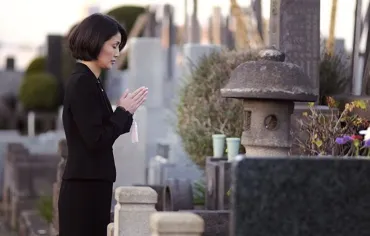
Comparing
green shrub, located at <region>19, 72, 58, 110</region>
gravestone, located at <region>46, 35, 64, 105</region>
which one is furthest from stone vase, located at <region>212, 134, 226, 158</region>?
green shrub, located at <region>19, 72, 58, 110</region>

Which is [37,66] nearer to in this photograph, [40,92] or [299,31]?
[40,92]

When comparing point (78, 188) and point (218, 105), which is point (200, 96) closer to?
point (218, 105)

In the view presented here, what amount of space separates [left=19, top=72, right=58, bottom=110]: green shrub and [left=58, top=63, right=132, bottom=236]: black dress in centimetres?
3427

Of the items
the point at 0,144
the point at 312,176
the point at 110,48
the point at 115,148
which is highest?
the point at 110,48

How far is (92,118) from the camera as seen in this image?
20.4ft

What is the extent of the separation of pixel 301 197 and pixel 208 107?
6.74 m

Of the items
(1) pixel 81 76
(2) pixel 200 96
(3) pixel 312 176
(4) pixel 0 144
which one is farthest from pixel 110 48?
(4) pixel 0 144

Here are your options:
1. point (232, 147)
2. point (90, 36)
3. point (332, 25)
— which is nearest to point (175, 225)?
point (90, 36)

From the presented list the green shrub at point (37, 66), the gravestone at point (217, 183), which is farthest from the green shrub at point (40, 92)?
the gravestone at point (217, 183)

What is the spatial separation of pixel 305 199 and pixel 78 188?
5.54ft

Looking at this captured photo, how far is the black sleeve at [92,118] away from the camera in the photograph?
6199 millimetres

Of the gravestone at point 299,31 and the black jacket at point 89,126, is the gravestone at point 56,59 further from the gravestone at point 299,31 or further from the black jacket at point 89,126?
the black jacket at point 89,126

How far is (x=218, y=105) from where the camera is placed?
1156cm

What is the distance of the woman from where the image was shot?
6.28m
